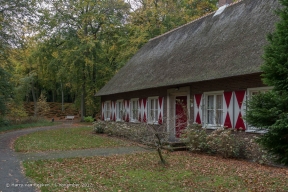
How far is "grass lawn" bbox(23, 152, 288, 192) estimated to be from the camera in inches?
255

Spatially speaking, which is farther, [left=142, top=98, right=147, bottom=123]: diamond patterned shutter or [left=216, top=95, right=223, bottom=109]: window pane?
[left=142, top=98, right=147, bottom=123]: diamond patterned shutter

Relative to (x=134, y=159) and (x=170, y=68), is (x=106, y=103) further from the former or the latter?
(x=134, y=159)

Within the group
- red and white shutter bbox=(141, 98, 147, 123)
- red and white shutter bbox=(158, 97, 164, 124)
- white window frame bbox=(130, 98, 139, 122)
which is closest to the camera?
red and white shutter bbox=(158, 97, 164, 124)

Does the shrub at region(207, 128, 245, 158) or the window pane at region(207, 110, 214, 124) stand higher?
the window pane at region(207, 110, 214, 124)

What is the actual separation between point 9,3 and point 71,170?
14.0 metres

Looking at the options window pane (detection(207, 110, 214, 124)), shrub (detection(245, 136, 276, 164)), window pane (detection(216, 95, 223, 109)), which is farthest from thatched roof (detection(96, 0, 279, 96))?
shrub (detection(245, 136, 276, 164))

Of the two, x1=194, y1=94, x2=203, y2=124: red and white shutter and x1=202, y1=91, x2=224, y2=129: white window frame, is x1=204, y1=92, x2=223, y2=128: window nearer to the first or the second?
x1=202, y1=91, x2=224, y2=129: white window frame

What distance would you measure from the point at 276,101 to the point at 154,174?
3.76 metres

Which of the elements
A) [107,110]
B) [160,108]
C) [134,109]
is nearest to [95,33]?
[107,110]

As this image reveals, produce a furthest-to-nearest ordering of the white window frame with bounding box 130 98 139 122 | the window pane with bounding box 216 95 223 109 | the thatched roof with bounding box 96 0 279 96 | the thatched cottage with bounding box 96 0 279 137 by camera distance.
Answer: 1. the white window frame with bounding box 130 98 139 122
2. the window pane with bounding box 216 95 223 109
3. the thatched roof with bounding box 96 0 279 96
4. the thatched cottage with bounding box 96 0 279 137

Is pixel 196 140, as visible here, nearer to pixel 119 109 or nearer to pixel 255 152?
pixel 255 152

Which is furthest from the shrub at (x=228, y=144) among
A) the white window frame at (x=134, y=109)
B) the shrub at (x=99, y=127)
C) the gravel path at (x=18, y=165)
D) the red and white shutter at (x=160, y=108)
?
the shrub at (x=99, y=127)

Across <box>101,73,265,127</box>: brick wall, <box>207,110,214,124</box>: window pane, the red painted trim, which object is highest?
<box>101,73,265,127</box>: brick wall

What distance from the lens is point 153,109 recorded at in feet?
54.1
